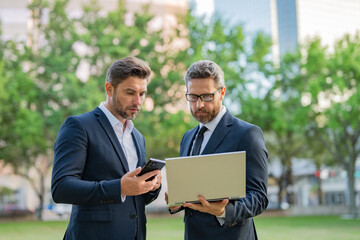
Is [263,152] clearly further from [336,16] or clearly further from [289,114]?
[336,16]

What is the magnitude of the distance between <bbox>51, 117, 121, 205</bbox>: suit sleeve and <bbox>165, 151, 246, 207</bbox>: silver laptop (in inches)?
19.6

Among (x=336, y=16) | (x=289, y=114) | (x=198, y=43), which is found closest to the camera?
(x=198, y=43)

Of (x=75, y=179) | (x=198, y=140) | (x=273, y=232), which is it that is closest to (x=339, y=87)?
(x=273, y=232)

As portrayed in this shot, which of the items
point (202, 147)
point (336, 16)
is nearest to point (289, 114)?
point (202, 147)

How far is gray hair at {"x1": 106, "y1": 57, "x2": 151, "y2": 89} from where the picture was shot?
147 inches

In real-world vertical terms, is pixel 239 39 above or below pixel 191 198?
above

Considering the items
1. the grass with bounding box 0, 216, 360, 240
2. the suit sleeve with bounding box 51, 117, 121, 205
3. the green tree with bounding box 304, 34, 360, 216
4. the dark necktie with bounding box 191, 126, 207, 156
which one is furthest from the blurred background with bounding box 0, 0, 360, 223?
the suit sleeve with bounding box 51, 117, 121, 205

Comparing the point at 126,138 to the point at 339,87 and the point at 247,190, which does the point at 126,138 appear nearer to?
the point at 247,190

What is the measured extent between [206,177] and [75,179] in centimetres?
104

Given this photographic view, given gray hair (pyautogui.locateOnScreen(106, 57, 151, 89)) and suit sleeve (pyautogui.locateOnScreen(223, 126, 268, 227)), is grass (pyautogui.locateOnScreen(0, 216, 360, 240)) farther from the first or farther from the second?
gray hair (pyautogui.locateOnScreen(106, 57, 151, 89))

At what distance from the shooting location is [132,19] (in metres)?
29.9

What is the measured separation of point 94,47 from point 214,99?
2564 centimetres

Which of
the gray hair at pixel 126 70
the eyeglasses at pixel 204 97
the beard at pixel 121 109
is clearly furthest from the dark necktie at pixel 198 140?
the gray hair at pixel 126 70

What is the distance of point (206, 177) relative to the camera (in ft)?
10.4
